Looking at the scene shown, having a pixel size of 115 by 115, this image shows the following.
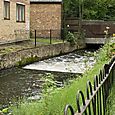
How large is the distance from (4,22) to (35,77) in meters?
8.86

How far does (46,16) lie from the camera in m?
34.7

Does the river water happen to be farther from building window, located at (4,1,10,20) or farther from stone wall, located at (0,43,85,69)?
building window, located at (4,1,10,20)

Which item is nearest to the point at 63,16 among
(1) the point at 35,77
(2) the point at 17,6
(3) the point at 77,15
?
(3) the point at 77,15

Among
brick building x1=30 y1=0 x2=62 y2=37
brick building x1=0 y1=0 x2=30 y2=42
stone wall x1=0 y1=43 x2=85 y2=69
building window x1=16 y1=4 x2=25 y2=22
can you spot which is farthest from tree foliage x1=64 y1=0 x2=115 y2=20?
building window x1=16 y1=4 x2=25 y2=22

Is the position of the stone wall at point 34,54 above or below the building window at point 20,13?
below

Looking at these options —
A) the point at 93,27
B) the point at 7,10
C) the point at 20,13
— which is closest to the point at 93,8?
the point at 93,27

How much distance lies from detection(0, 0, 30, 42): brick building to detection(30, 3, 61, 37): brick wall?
19.0 feet

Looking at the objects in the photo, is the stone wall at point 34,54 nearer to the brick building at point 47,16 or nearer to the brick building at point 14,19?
the brick building at point 14,19

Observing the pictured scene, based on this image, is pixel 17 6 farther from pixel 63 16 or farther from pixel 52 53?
pixel 63 16

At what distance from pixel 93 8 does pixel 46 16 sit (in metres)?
9.41

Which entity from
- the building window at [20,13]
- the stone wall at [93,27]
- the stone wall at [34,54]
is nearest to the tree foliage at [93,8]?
the stone wall at [93,27]

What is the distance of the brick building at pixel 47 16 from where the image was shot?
3450cm

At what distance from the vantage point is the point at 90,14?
1645 inches

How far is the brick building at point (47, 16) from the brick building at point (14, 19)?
5.78 metres
